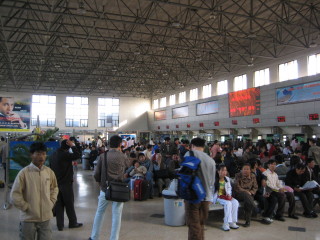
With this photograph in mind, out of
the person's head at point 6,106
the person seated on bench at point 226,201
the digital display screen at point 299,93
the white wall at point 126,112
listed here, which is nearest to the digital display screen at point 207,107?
the digital display screen at point 299,93

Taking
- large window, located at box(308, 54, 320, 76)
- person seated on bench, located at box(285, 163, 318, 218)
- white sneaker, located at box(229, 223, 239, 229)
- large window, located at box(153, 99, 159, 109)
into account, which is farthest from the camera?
large window, located at box(153, 99, 159, 109)

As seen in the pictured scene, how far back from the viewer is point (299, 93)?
20688mm

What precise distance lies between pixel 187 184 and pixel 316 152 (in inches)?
281

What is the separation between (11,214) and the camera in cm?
707

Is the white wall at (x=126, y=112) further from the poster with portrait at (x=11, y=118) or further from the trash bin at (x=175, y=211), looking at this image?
the trash bin at (x=175, y=211)

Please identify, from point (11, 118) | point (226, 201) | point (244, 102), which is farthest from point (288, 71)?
point (11, 118)

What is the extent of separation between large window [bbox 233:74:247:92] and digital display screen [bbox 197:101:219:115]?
8.40 ft

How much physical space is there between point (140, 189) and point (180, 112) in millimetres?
28365

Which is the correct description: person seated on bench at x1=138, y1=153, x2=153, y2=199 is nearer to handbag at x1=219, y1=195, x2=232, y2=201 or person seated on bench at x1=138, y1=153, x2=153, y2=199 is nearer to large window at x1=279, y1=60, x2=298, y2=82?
handbag at x1=219, y1=195, x2=232, y2=201

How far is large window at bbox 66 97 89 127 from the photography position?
4434 centimetres

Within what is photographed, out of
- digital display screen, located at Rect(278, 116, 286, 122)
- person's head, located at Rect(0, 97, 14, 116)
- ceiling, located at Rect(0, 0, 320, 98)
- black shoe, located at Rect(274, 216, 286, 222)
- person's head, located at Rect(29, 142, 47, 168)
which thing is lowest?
black shoe, located at Rect(274, 216, 286, 222)

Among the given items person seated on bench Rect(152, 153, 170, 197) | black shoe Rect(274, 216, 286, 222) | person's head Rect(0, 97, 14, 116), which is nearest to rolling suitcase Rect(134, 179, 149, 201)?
person seated on bench Rect(152, 153, 170, 197)

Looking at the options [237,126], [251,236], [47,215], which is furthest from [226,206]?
[237,126]

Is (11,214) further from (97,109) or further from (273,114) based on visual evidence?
(97,109)
